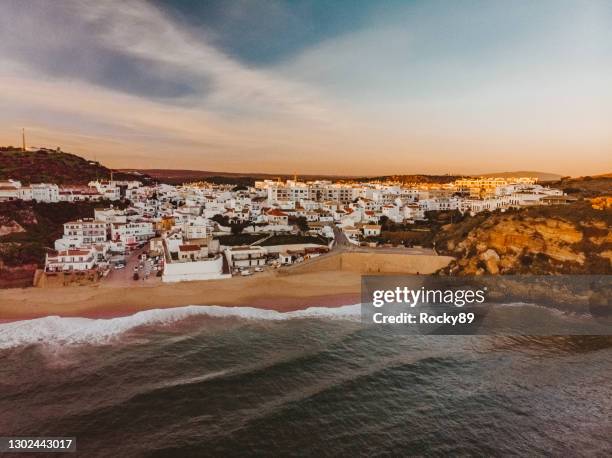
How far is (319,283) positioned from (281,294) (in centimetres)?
327

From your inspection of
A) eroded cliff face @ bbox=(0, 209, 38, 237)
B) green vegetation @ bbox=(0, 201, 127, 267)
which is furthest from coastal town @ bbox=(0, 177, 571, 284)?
eroded cliff face @ bbox=(0, 209, 38, 237)

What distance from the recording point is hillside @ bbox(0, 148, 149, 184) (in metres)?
58.2

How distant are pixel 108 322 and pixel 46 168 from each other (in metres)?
53.0

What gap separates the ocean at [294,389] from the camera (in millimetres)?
12875

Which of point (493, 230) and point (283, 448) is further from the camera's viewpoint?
point (493, 230)

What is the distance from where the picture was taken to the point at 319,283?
28.6 meters

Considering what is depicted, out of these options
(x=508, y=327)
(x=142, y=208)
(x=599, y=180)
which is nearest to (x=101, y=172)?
(x=142, y=208)

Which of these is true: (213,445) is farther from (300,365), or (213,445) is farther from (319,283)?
(319,283)

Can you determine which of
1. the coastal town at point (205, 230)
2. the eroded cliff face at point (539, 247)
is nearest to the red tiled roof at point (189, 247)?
the coastal town at point (205, 230)

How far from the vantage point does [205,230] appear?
129 feet

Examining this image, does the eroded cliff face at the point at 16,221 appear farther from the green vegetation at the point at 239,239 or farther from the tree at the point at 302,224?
the tree at the point at 302,224

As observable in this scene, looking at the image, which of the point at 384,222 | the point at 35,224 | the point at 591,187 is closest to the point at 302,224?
the point at 384,222

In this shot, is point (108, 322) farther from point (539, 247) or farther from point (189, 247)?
point (539, 247)

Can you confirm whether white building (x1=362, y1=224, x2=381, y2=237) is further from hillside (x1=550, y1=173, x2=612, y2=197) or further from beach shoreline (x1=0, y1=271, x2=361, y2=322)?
hillside (x1=550, y1=173, x2=612, y2=197)
